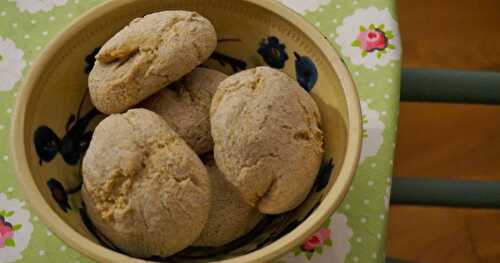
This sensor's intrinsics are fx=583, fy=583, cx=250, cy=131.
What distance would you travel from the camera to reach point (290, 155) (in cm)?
61

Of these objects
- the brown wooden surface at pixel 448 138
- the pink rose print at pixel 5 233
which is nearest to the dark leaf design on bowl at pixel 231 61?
the pink rose print at pixel 5 233

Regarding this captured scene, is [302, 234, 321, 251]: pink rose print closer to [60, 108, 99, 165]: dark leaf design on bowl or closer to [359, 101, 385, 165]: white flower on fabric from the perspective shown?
[359, 101, 385, 165]: white flower on fabric

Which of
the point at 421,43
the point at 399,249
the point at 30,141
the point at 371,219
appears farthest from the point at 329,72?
the point at 421,43

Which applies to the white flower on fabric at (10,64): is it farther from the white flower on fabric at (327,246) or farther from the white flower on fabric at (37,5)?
the white flower on fabric at (327,246)

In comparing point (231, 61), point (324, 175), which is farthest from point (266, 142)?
point (231, 61)

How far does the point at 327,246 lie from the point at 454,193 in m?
0.32

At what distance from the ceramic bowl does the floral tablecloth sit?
0.08 m

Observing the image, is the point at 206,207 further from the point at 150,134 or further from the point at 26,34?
the point at 26,34

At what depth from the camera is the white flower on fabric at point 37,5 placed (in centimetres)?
85

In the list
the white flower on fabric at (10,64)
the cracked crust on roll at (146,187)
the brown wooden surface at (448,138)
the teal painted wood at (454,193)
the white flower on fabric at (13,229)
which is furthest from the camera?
the brown wooden surface at (448,138)

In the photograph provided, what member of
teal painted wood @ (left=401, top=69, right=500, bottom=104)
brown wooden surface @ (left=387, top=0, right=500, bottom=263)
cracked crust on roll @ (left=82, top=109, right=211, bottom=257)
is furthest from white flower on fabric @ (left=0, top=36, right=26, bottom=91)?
brown wooden surface @ (left=387, top=0, right=500, bottom=263)

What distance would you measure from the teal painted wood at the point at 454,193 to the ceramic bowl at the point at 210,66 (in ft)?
1.06

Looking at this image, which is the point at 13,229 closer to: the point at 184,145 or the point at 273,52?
the point at 184,145

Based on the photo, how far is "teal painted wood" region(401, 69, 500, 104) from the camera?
82 cm
